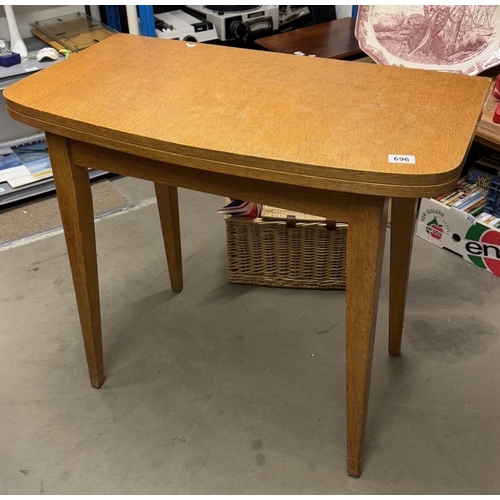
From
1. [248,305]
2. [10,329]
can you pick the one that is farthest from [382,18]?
[10,329]

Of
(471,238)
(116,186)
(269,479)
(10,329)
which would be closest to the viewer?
(269,479)

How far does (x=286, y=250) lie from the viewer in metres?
1.66

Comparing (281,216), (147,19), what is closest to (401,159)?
(281,216)

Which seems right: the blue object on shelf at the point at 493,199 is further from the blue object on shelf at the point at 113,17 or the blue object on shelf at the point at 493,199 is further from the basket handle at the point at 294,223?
the blue object on shelf at the point at 113,17

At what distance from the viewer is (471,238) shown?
178 cm

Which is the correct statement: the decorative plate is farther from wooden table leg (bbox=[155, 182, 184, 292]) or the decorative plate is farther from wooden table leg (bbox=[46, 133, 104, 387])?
wooden table leg (bbox=[46, 133, 104, 387])

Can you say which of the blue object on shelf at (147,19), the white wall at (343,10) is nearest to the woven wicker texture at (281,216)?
the blue object on shelf at (147,19)

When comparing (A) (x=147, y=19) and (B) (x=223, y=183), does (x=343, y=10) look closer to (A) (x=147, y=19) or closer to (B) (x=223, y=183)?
(A) (x=147, y=19)

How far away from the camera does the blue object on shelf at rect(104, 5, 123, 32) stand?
2328 millimetres

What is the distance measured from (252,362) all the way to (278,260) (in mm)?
314

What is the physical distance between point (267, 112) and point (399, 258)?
1.58 ft

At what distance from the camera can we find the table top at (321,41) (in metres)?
2.13

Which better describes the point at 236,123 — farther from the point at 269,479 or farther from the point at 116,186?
the point at 116,186

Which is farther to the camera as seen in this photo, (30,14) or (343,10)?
(343,10)
